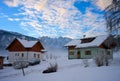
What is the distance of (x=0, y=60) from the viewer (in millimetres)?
49312

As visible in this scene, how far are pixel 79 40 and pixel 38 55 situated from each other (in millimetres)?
13822

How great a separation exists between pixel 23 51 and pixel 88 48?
19.8 meters

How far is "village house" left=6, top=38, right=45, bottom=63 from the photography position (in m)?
57.3

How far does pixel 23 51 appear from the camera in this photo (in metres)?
57.7

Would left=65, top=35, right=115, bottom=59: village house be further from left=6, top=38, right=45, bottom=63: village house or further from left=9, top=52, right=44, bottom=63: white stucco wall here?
left=9, top=52, right=44, bottom=63: white stucco wall

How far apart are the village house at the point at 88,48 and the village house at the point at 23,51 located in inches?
432

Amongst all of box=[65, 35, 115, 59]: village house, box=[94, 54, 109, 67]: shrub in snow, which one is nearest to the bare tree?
box=[94, 54, 109, 67]: shrub in snow

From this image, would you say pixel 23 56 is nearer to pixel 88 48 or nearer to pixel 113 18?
pixel 88 48

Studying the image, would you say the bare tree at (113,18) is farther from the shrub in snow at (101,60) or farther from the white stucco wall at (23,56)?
the white stucco wall at (23,56)

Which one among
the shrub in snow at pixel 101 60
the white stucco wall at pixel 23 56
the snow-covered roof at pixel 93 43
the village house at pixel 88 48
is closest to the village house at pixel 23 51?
the white stucco wall at pixel 23 56

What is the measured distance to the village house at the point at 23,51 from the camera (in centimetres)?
5731

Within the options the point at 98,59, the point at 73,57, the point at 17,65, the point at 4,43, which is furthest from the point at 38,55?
the point at 4,43

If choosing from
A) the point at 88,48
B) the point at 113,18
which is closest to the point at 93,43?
the point at 88,48

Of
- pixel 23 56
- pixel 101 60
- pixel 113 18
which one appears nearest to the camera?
pixel 113 18
